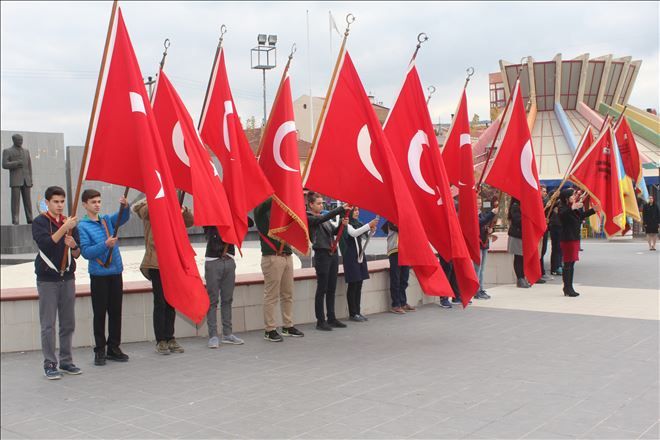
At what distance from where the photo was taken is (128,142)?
6.67 meters

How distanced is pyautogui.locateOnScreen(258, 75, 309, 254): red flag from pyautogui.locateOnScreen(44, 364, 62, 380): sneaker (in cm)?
275

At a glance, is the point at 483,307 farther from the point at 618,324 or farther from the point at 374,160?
the point at 374,160

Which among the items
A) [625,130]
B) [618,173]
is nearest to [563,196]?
[618,173]

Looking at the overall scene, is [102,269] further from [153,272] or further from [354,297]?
[354,297]

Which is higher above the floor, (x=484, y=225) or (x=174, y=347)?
(x=484, y=225)

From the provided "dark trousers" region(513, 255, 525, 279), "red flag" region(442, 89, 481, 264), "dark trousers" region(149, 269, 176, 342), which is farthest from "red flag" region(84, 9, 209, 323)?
"dark trousers" region(513, 255, 525, 279)

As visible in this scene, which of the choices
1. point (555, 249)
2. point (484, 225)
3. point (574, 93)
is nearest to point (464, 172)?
point (484, 225)

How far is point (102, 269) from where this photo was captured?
7.08 m

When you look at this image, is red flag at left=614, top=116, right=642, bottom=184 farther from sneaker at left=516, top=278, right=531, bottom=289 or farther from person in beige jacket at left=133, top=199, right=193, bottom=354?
person in beige jacket at left=133, top=199, right=193, bottom=354

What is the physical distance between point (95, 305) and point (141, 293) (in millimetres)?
1178

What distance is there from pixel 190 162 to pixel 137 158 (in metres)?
0.80

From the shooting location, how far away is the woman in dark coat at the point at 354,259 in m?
9.41

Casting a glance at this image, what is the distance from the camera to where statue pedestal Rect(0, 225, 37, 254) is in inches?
901

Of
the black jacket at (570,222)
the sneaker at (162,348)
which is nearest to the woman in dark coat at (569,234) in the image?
the black jacket at (570,222)
